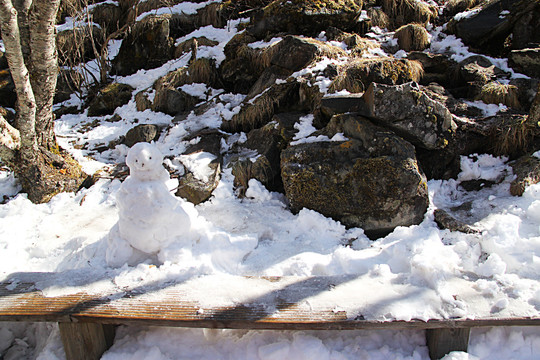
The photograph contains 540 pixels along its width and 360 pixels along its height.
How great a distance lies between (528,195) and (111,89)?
734 centimetres

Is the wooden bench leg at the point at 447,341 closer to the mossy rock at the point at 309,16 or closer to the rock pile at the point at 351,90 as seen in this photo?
the rock pile at the point at 351,90

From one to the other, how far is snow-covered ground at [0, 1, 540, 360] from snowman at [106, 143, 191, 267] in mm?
138

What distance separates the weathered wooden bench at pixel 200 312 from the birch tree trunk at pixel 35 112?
218 centimetres

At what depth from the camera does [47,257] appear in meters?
3.24

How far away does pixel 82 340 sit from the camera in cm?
225

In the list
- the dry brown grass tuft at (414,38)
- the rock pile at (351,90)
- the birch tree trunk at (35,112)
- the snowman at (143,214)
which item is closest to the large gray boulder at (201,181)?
the rock pile at (351,90)

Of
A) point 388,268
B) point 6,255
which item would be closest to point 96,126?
point 6,255

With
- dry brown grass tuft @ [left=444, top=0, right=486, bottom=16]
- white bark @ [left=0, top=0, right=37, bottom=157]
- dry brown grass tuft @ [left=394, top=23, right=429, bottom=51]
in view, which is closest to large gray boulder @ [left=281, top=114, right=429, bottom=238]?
dry brown grass tuft @ [left=394, top=23, right=429, bottom=51]

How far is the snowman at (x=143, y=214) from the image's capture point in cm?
277

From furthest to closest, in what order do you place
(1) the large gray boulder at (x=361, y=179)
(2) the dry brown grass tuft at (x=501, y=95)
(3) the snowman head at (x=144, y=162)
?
1. (2) the dry brown grass tuft at (x=501, y=95)
2. (1) the large gray boulder at (x=361, y=179)
3. (3) the snowman head at (x=144, y=162)

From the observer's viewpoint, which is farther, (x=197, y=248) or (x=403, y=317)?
(x=197, y=248)

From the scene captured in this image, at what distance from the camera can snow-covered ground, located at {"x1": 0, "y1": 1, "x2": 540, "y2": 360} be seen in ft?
7.27

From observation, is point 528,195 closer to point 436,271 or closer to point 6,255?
point 436,271

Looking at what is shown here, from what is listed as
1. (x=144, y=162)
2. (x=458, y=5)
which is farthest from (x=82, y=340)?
(x=458, y=5)
